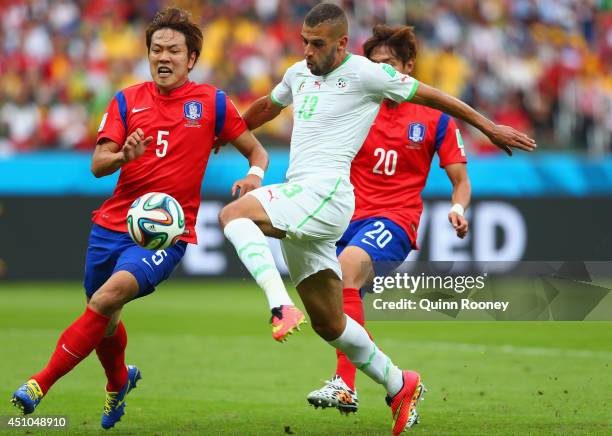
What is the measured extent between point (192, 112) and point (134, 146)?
791 mm

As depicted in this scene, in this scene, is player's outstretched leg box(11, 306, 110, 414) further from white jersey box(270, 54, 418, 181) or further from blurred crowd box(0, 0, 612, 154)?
blurred crowd box(0, 0, 612, 154)

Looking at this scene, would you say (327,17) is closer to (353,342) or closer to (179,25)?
(179,25)

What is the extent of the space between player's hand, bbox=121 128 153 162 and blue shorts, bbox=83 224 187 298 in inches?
26.4

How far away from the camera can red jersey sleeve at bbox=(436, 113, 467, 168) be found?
8430 mm

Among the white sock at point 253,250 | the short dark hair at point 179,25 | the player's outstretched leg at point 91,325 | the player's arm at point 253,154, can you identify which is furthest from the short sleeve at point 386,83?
the player's outstretched leg at point 91,325

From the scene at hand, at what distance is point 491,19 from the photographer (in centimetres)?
2147

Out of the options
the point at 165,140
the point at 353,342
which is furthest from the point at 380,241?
the point at 165,140

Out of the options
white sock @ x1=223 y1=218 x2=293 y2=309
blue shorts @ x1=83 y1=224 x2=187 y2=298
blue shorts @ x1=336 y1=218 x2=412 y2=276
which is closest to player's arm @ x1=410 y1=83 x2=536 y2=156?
white sock @ x1=223 y1=218 x2=293 y2=309

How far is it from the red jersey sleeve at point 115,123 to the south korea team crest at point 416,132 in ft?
7.18

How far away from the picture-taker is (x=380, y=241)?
26.7 feet

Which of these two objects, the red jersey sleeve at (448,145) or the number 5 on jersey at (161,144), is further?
the red jersey sleeve at (448,145)

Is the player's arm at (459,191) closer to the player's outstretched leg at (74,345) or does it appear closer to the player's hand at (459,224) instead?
the player's hand at (459,224)

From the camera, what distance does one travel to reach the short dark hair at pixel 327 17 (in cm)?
665

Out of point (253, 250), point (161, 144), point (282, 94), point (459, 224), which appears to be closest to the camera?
point (253, 250)
